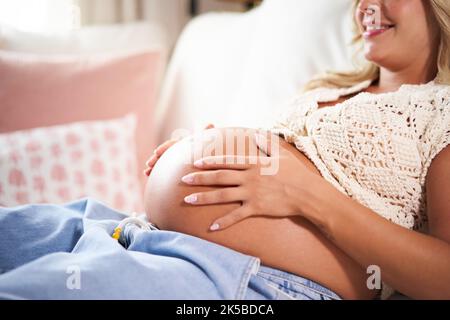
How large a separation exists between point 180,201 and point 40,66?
958 millimetres

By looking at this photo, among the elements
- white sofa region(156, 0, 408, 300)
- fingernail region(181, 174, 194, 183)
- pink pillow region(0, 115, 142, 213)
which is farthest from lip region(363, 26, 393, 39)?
pink pillow region(0, 115, 142, 213)

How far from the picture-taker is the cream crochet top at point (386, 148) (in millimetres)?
959

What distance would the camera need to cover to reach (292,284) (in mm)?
895

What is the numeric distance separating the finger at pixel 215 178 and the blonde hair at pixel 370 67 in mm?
481

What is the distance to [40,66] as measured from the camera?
1.69m

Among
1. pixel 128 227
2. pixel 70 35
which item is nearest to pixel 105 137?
pixel 70 35

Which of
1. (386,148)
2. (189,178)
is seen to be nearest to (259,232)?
(189,178)

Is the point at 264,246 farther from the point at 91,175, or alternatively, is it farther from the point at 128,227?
the point at 91,175

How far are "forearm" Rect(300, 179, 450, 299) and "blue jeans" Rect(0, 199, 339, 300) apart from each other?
104mm

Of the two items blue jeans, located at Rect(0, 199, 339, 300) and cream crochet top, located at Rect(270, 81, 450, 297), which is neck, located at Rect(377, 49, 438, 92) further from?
blue jeans, located at Rect(0, 199, 339, 300)

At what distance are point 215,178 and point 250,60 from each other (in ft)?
2.73

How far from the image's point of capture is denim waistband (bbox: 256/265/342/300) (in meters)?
0.89

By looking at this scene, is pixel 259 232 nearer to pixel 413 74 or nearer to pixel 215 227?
pixel 215 227

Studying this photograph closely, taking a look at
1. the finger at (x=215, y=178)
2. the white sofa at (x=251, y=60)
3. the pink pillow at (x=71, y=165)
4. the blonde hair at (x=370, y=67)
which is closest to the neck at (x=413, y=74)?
the blonde hair at (x=370, y=67)
